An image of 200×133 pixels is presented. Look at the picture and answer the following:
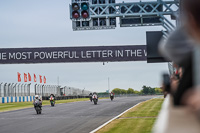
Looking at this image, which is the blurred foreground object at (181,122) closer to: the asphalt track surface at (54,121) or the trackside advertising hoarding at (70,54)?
the asphalt track surface at (54,121)

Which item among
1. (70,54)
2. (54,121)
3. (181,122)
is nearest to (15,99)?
(70,54)

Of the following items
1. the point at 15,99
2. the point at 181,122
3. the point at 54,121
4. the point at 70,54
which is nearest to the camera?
the point at 181,122

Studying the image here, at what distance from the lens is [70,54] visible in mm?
33375

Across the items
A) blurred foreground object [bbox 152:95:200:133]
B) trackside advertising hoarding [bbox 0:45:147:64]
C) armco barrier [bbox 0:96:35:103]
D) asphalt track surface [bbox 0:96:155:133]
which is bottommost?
asphalt track surface [bbox 0:96:155:133]

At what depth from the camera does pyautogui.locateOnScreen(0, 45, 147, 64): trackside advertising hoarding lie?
3291 centimetres

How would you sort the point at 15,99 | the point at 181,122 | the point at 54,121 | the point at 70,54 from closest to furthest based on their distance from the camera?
the point at 181,122 < the point at 54,121 < the point at 70,54 < the point at 15,99

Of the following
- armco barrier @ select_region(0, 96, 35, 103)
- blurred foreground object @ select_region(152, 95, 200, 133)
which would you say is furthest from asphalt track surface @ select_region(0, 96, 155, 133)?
armco barrier @ select_region(0, 96, 35, 103)

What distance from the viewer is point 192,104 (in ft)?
4.35

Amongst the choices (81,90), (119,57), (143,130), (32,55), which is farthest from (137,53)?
(81,90)

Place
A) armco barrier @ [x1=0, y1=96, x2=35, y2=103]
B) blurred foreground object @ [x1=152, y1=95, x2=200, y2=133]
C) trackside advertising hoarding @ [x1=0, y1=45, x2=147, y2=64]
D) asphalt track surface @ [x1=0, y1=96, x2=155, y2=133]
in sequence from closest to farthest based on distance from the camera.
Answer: blurred foreground object @ [x1=152, y1=95, x2=200, y2=133] → asphalt track surface @ [x1=0, y1=96, x2=155, y2=133] → trackside advertising hoarding @ [x1=0, y1=45, x2=147, y2=64] → armco barrier @ [x1=0, y1=96, x2=35, y2=103]

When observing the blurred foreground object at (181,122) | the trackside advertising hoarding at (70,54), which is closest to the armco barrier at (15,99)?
the trackside advertising hoarding at (70,54)

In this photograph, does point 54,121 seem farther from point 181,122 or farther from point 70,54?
point 70,54

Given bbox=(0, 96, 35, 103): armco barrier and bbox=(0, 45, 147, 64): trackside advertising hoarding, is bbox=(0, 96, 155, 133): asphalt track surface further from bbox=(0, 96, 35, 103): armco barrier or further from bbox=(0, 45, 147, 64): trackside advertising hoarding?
bbox=(0, 96, 35, 103): armco barrier

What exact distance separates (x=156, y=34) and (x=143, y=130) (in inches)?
160
